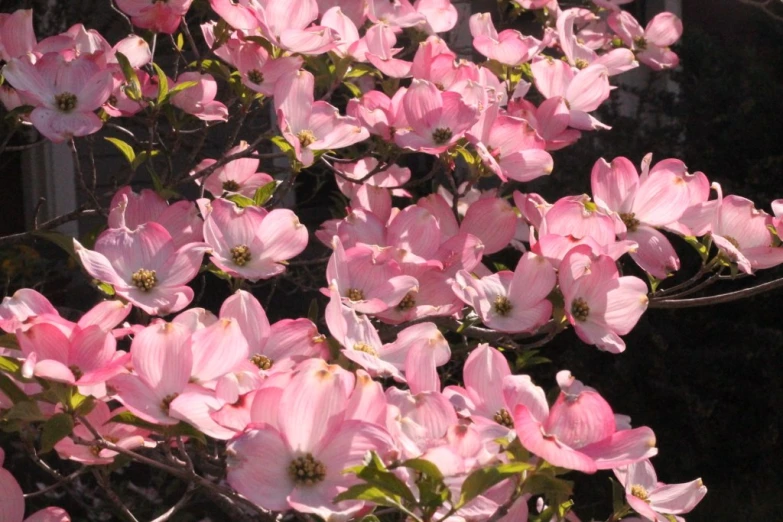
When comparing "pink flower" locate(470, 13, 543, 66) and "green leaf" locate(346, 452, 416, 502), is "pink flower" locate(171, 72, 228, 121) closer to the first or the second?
"pink flower" locate(470, 13, 543, 66)

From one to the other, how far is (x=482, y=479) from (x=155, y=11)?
33.2 inches

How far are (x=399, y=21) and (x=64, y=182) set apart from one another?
112 inches

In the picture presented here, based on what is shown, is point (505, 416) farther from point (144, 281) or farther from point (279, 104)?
point (279, 104)

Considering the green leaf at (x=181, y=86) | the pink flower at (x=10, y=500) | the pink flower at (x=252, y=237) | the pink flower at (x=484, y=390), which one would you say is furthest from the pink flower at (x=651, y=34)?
the pink flower at (x=10, y=500)

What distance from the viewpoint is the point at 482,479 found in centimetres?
61

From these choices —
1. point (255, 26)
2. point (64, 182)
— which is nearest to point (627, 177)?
point (255, 26)

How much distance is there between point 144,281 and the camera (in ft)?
2.92

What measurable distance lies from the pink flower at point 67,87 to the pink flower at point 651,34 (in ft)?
3.27

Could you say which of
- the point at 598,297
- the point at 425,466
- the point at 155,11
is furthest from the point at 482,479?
the point at 155,11

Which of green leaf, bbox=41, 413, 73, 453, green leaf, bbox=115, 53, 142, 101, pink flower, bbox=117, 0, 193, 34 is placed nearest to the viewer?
green leaf, bbox=41, 413, 73, 453

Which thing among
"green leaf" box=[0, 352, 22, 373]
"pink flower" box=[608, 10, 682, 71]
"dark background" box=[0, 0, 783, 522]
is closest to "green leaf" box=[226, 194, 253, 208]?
"green leaf" box=[0, 352, 22, 373]

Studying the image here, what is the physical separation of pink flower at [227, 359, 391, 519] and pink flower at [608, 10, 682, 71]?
126cm

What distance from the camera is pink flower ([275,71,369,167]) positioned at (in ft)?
3.48

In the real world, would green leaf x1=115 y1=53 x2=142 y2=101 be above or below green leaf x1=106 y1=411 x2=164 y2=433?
above
